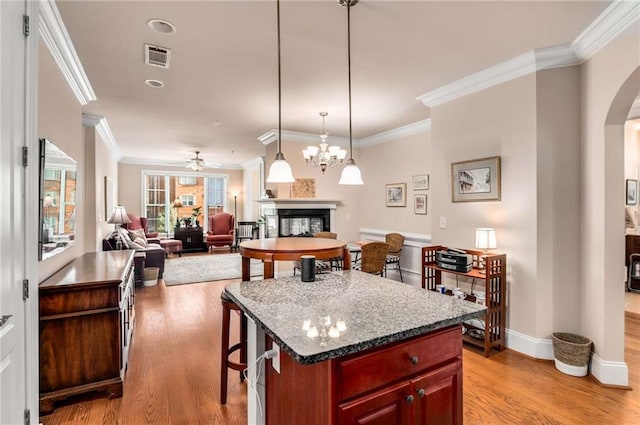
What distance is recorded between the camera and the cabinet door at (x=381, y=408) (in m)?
1.14

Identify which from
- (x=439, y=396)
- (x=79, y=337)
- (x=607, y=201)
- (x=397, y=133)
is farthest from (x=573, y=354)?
(x=397, y=133)

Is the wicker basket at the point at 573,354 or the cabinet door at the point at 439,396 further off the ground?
the cabinet door at the point at 439,396

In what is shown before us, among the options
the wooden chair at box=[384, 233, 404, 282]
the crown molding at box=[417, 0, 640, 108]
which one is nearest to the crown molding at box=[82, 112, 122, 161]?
the crown molding at box=[417, 0, 640, 108]

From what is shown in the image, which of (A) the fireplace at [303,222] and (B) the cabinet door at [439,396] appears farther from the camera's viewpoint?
(A) the fireplace at [303,222]

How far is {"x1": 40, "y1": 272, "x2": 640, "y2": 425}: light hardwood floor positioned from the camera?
6.95 ft

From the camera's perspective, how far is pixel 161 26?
245 cm

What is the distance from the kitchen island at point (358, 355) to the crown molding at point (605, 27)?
7.67 ft

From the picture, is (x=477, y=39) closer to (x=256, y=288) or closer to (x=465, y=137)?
(x=465, y=137)

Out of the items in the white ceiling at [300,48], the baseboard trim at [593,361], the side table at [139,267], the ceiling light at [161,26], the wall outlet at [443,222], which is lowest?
the baseboard trim at [593,361]

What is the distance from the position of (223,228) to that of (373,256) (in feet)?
21.8

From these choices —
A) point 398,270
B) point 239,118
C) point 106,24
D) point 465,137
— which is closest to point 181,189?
point 239,118

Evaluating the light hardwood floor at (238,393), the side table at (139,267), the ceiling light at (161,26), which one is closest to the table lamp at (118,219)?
the side table at (139,267)

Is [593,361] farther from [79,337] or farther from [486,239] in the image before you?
[79,337]

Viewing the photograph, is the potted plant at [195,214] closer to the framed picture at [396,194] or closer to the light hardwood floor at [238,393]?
the framed picture at [396,194]
